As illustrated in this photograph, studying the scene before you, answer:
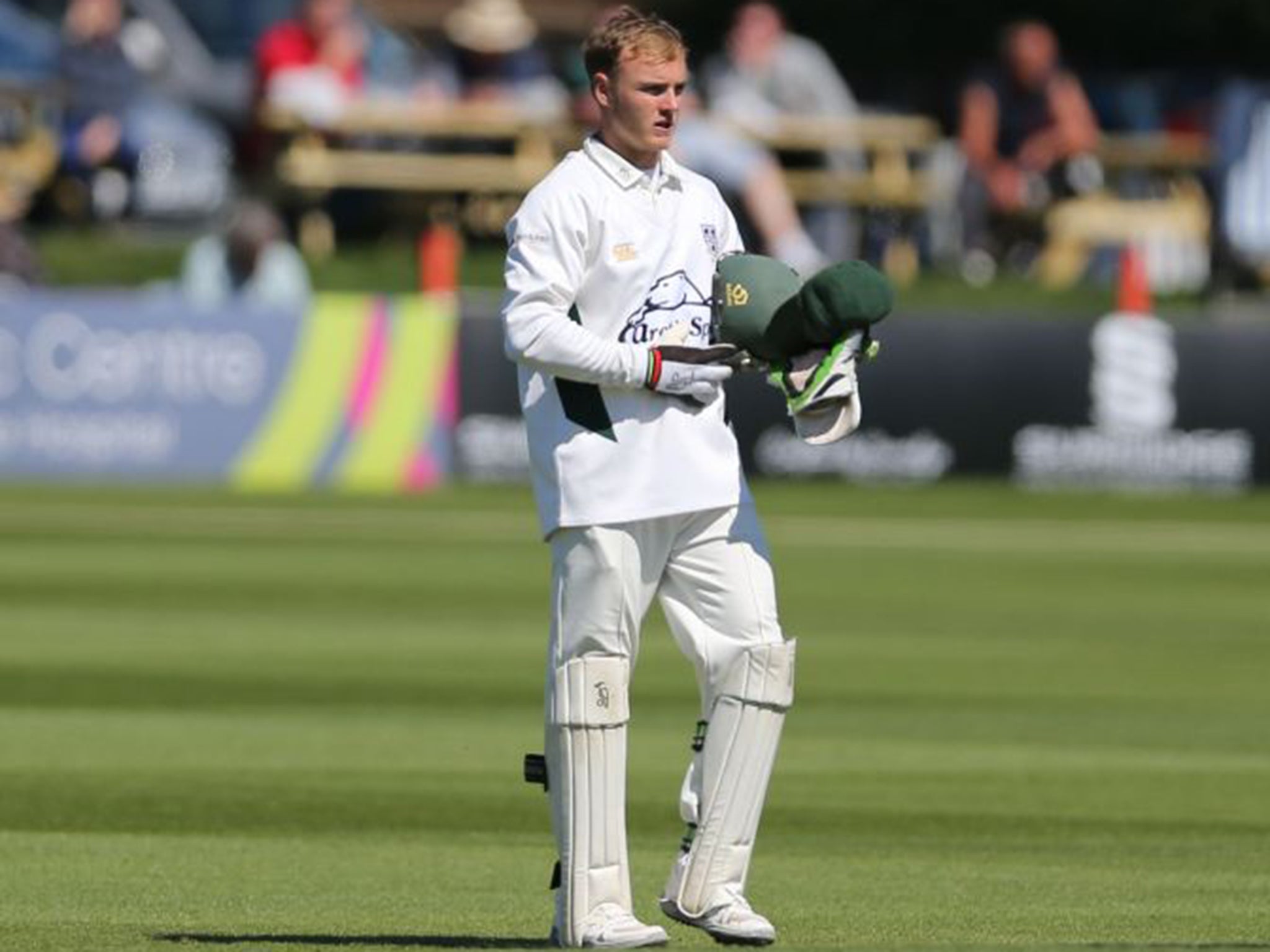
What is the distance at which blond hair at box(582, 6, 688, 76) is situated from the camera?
782 centimetres

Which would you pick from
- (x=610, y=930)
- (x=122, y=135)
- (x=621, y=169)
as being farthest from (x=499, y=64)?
(x=610, y=930)

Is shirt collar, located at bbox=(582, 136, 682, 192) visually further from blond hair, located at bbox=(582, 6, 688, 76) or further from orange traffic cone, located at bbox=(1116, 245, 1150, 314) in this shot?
orange traffic cone, located at bbox=(1116, 245, 1150, 314)

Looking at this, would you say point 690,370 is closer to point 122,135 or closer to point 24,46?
point 122,135

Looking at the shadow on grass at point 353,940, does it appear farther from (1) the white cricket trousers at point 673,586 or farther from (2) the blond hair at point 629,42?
(2) the blond hair at point 629,42

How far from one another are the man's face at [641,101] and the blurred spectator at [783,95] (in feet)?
58.2

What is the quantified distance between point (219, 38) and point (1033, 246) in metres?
7.03

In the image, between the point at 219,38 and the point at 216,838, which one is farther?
the point at 219,38

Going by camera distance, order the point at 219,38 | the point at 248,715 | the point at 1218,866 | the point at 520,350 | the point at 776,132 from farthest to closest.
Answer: the point at 219,38 < the point at 776,132 < the point at 248,715 < the point at 1218,866 < the point at 520,350

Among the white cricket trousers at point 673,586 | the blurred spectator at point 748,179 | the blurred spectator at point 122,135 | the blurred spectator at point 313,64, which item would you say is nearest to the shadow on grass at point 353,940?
the white cricket trousers at point 673,586

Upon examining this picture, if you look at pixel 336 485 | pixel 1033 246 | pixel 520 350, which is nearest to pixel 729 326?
pixel 520 350

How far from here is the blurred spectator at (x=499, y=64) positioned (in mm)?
26203

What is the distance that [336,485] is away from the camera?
23.4m

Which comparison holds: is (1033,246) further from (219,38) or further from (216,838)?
(216,838)

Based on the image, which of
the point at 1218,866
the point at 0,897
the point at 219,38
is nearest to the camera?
the point at 0,897
